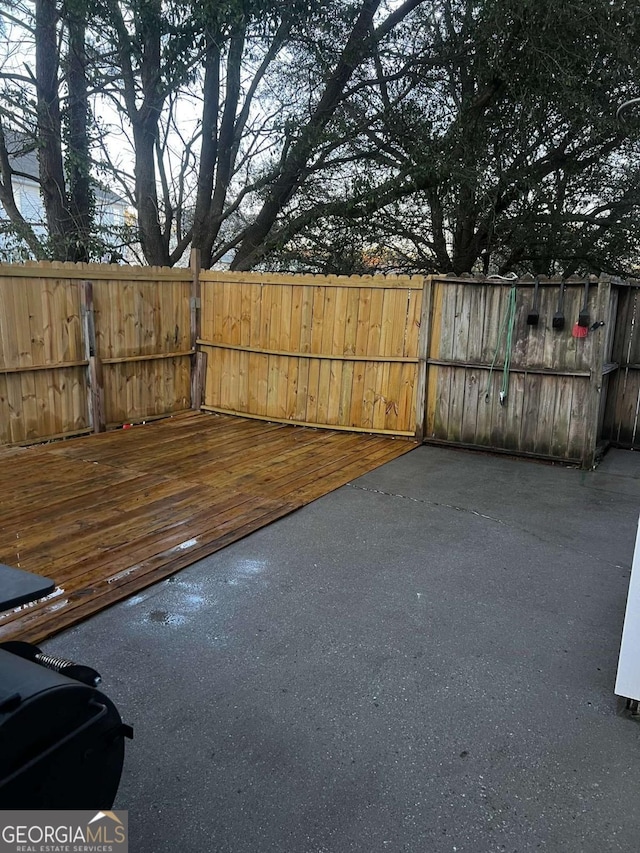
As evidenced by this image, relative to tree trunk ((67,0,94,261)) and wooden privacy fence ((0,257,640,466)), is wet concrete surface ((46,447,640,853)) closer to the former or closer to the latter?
wooden privacy fence ((0,257,640,466))

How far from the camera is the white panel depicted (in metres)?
2.09

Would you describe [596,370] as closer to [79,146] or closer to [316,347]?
[316,347]

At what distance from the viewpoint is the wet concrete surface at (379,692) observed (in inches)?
65.3

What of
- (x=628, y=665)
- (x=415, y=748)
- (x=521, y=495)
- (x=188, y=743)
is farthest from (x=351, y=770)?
(x=521, y=495)

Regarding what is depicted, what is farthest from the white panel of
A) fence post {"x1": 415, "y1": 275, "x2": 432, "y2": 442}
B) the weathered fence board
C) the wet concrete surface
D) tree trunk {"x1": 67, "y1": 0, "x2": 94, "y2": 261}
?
tree trunk {"x1": 67, "y1": 0, "x2": 94, "y2": 261}

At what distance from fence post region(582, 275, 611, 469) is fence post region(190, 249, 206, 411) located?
4.46m

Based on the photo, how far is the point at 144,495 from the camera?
4.32 meters

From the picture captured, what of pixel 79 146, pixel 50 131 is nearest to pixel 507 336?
pixel 79 146

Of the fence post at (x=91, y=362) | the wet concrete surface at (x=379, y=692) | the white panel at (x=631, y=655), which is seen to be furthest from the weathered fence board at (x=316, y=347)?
the white panel at (x=631, y=655)

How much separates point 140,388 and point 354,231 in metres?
4.13

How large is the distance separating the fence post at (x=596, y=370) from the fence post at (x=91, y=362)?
486 centimetres

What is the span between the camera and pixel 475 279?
5.79 m

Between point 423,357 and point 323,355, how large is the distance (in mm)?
1135

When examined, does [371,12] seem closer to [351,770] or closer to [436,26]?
[436,26]
